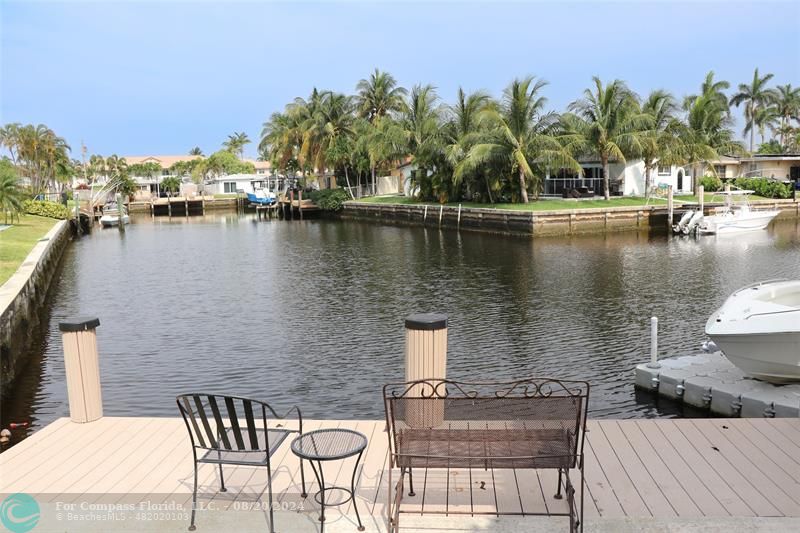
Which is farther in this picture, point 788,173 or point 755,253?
point 788,173

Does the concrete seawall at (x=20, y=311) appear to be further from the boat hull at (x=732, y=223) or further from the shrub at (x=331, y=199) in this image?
the shrub at (x=331, y=199)

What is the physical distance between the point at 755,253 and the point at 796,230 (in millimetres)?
12103

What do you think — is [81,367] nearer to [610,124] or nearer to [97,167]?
[610,124]

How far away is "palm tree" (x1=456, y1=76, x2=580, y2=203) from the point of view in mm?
→ 40719

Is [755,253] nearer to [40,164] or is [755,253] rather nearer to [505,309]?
[505,309]

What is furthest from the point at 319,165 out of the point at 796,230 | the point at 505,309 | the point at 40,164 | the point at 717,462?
the point at 717,462

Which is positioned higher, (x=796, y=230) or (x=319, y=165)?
(x=319, y=165)

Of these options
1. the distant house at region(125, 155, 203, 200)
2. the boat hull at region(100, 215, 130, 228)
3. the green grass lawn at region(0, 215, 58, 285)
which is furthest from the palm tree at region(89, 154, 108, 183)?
the green grass lawn at region(0, 215, 58, 285)

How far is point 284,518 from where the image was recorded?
16.6 ft

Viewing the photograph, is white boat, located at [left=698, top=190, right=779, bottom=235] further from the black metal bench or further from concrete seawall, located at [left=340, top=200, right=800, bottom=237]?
the black metal bench

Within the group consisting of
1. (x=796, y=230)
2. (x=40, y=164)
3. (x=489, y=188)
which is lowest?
(x=796, y=230)

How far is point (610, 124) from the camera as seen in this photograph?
42469 mm

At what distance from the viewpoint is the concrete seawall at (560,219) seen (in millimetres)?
37250

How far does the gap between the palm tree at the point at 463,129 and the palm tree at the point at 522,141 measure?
4.98 feet
